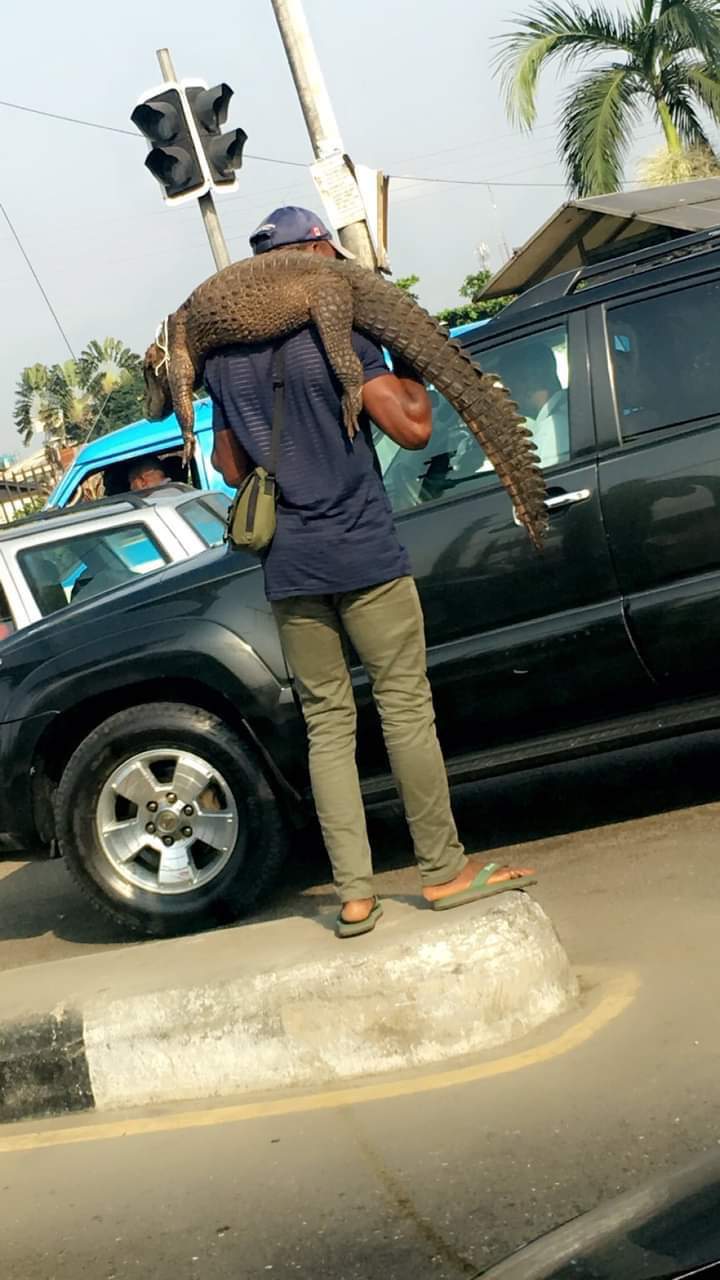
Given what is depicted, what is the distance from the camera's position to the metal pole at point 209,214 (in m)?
10.3

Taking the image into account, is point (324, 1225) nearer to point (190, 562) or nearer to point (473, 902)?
point (473, 902)

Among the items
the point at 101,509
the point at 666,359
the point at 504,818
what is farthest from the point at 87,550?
the point at 666,359

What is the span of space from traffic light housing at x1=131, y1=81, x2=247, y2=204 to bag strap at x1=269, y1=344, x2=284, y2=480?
21.2ft

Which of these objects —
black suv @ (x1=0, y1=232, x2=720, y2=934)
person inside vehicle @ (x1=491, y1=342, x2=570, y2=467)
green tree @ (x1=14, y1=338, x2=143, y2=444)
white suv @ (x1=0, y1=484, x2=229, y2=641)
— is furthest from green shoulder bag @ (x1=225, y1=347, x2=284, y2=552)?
green tree @ (x1=14, y1=338, x2=143, y2=444)

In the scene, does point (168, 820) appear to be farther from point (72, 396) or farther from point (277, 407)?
point (72, 396)

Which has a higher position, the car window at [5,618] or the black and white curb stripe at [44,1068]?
the car window at [5,618]

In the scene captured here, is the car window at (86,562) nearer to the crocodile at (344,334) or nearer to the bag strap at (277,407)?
the crocodile at (344,334)

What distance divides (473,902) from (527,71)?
19.2 m

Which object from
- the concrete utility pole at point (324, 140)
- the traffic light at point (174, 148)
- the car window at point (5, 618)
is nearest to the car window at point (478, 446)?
the car window at point (5, 618)

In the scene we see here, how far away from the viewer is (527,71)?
21.3 m

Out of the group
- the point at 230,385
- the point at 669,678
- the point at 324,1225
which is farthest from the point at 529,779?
the point at 324,1225

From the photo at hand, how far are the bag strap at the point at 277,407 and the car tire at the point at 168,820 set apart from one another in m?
1.53

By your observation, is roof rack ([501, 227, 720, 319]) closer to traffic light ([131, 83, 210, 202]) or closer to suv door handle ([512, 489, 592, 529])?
suv door handle ([512, 489, 592, 529])

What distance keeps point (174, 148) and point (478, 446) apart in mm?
5544
